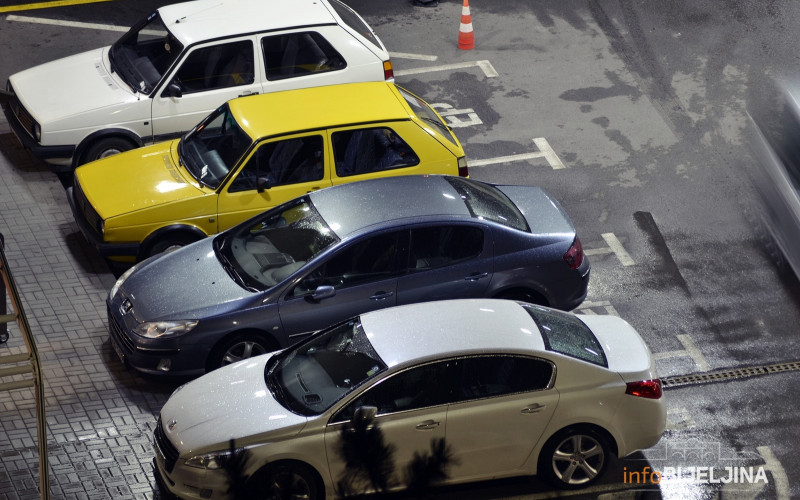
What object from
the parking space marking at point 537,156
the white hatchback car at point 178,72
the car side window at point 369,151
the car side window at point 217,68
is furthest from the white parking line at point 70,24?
the car side window at point 369,151

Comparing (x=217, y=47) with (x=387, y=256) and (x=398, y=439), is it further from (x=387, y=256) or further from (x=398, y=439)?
(x=398, y=439)

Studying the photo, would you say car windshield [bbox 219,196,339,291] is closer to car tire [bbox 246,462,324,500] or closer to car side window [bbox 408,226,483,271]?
car side window [bbox 408,226,483,271]

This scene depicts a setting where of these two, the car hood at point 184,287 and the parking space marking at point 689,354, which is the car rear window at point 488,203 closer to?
the parking space marking at point 689,354

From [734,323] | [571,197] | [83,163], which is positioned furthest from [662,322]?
[83,163]

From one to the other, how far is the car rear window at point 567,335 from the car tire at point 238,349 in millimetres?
2382

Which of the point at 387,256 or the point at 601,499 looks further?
the point at 387,256

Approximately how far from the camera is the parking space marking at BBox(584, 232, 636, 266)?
11.7m

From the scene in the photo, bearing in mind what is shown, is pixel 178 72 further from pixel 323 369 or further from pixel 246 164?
pixel 323 369

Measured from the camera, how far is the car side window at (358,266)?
371 inches

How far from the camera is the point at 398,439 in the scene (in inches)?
311

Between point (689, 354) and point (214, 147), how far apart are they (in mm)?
5332

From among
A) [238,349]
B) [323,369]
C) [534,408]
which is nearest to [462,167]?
[238,349]

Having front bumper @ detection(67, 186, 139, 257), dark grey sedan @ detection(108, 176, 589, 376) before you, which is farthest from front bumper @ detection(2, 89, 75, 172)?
dark grey sedan @ detection(108, 176, 589, 376)

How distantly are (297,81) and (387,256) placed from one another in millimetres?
4081
